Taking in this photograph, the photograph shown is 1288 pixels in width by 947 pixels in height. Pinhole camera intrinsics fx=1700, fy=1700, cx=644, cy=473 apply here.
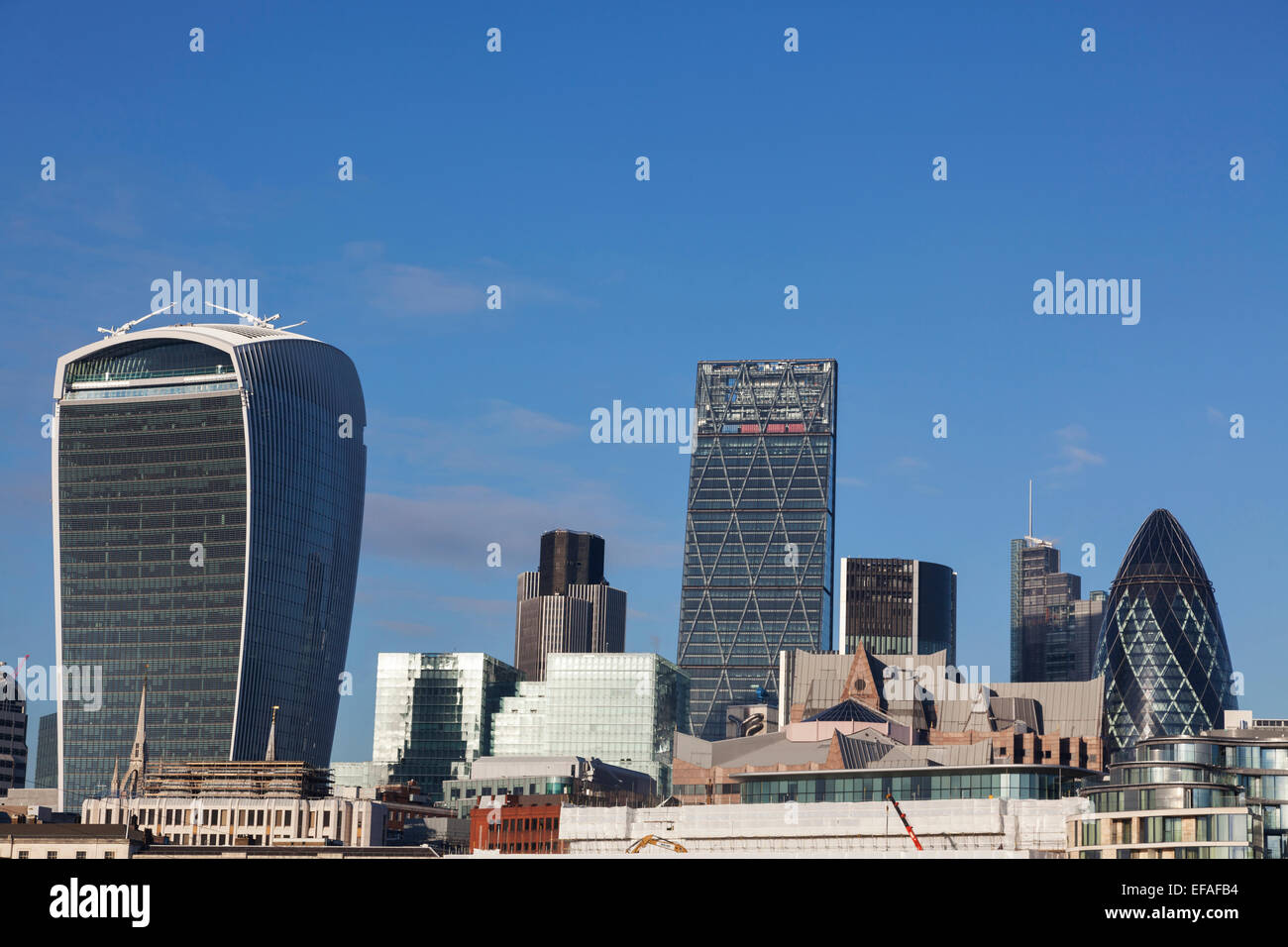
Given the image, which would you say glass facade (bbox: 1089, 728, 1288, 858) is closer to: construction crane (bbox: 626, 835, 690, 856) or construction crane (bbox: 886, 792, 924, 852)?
construction crane (bbox: 886, 792, 924, 852)

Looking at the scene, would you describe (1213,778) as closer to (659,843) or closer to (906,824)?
(906,824)

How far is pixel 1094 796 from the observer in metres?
150

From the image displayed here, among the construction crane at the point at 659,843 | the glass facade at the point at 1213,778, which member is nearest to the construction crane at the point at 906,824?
the construction crane at the point at 659,843

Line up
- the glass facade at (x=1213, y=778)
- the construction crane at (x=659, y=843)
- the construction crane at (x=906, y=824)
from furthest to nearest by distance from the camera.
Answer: the construction crane at (x=659, y=843)
the construction crane at (x=906, y=824)
the glass facade at (x=1213, y=778)

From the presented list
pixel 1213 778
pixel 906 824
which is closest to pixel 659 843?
pixel 906 824

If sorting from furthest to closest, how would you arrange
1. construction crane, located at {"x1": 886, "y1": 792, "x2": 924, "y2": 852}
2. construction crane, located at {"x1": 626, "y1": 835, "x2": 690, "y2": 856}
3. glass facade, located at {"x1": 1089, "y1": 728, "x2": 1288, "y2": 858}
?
construction crane, located at {"x1": 626, "y1": 835, "x2": 690, "y2": 856}, construction crane, located at {"x1": 886, "y1": 792, "x2": 924, "y2": 852}, glass facade, located at {"x1": 1089, "y1": 728, "x2": 1288, "y2": 858}

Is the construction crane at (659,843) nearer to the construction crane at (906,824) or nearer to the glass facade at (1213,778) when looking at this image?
the construction crane at (906,824)

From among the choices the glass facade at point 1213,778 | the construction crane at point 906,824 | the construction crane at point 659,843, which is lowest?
the construction crane at point 659,843

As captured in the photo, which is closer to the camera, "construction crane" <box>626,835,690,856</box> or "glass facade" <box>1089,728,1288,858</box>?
"glass facade" <box>1089,728,1288,858</box>

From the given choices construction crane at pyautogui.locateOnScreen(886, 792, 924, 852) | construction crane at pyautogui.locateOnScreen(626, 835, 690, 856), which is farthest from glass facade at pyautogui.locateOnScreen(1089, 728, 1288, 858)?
construction crane at pyautogui.locateOnScreen(626, 835, 690, 856)

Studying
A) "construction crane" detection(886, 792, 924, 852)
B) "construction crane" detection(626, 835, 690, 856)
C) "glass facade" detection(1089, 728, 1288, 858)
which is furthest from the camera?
"construction crane" detection(626, 835, 690, 856)
